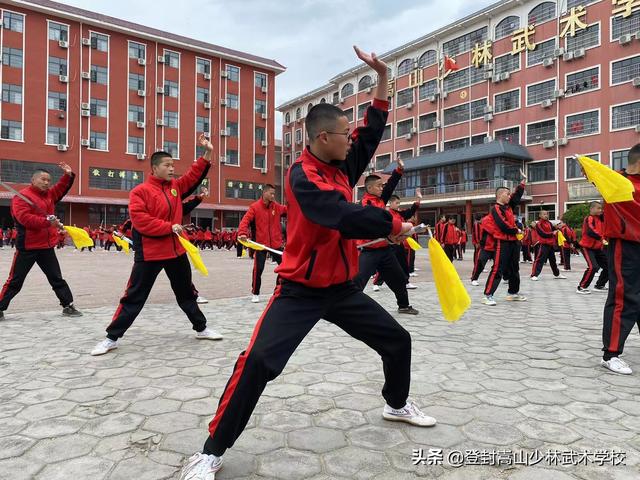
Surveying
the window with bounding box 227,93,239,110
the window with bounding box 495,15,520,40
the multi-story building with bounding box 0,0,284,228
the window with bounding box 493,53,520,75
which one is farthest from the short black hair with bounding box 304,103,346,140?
the window with bounding box 227,93,239,110

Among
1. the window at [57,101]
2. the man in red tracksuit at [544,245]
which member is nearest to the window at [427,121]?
the window at [57,101]

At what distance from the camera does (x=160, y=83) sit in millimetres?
42031

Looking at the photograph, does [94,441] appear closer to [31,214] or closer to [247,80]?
[31,214]

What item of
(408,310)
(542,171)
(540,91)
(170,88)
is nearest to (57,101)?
(170,88)

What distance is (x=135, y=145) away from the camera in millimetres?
41031

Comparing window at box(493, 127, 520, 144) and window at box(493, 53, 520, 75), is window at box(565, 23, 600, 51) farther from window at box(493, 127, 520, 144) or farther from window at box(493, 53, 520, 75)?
window at box(493, 127, 520, 144)

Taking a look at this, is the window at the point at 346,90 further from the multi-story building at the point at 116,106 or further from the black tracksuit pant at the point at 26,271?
the black tracksuit pant at the point at 26,271

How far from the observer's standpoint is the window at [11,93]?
35938 millimetres

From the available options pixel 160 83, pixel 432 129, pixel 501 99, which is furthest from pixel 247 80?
pixel 501 99

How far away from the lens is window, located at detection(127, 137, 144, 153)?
4075 centimetres

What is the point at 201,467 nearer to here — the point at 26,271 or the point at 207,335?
the point at 207,335

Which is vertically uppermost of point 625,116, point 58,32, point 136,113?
point 58,32

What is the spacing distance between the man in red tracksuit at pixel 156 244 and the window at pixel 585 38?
3727 cm

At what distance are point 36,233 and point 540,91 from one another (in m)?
38.4
